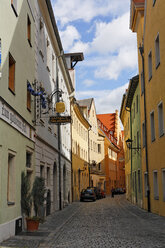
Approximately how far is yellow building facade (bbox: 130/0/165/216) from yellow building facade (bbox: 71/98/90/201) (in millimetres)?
15249

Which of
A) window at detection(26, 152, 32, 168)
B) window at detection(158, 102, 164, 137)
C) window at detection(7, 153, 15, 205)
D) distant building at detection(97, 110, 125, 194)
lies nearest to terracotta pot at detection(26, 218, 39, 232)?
window at detection(7, 153, 15, 205)

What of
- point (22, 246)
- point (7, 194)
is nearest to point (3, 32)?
point (7, 194)

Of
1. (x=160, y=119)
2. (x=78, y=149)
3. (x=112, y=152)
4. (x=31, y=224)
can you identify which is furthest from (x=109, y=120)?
(x=31, y=224)

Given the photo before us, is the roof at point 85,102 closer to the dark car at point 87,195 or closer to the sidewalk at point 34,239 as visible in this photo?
the dark car at point 87,195

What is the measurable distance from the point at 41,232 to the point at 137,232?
3290 millimetres

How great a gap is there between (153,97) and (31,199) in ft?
30.8

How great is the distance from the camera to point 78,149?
4384 centimetres

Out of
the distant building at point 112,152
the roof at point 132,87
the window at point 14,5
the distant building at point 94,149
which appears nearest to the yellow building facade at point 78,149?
the distant building at point 94,149

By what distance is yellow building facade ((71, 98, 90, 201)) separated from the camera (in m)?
39.1

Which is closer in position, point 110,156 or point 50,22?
point 50,22

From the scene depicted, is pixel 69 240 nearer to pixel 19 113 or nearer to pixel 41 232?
pixel 41 232

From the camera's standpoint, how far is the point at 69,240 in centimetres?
1112

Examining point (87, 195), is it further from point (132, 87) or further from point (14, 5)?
point (14, 5)

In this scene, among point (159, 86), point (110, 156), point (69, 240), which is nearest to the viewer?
point (69, 240)
